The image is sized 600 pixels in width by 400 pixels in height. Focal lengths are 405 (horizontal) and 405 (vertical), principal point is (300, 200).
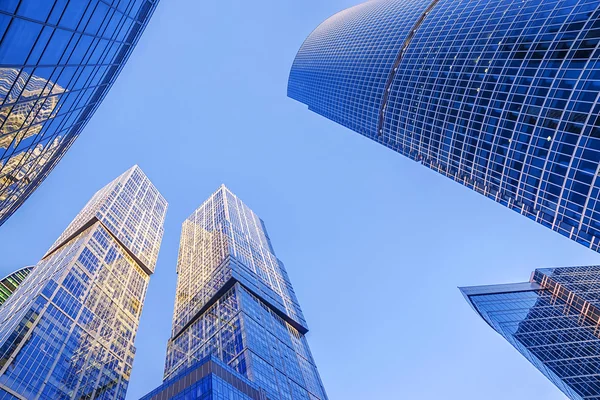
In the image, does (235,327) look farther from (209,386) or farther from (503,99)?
(503,99)

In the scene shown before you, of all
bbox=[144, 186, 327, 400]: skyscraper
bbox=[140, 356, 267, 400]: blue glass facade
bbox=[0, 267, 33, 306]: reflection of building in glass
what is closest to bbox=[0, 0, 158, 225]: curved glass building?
bbox=[140, 356, 267, 400]: blue glass facade

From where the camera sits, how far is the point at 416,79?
84250 millimetres

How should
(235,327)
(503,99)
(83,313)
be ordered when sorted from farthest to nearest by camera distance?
1. (235,327)
2. (83,313)
3. (503,99)

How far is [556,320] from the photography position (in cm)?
10369

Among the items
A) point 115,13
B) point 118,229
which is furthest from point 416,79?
point 118,229

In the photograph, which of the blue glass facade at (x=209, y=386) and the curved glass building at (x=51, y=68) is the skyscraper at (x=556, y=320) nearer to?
the blue glass facade at (x=209, y=386)

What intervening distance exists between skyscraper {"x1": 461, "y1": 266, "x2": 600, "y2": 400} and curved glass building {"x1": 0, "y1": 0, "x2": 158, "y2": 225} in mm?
103693

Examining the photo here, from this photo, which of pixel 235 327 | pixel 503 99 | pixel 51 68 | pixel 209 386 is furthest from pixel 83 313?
pixel 503 99

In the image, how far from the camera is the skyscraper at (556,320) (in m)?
89.8

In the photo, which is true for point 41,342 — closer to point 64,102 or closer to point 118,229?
point 118,229

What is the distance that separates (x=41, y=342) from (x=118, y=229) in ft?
216

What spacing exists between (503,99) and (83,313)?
108m

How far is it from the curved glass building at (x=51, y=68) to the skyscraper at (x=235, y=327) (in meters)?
40.0

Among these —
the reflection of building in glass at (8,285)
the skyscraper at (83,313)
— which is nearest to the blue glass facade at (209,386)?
the skyscraper at (83,313)
